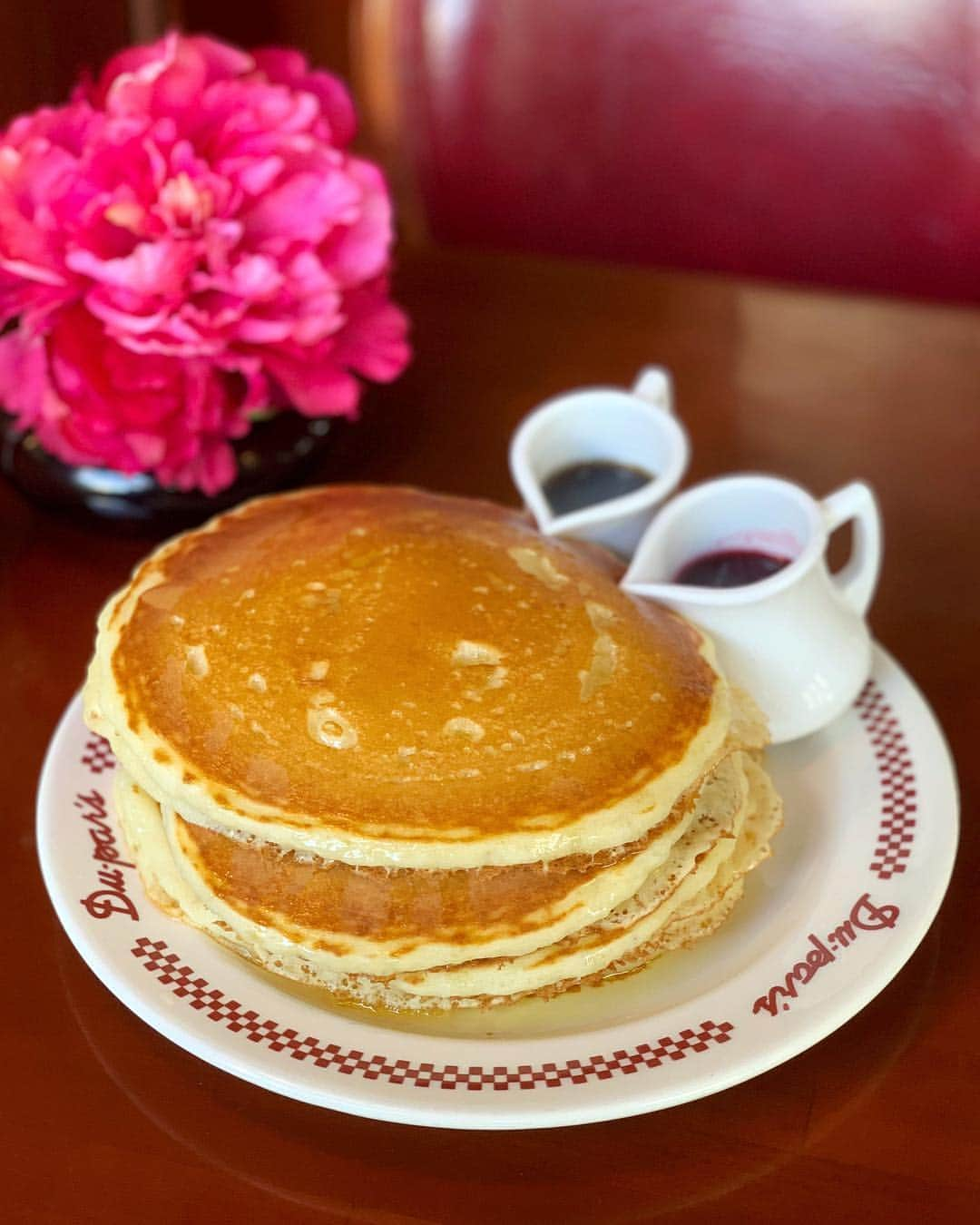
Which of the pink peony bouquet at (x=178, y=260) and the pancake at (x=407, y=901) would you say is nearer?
the pancake at (x=407, y=901)

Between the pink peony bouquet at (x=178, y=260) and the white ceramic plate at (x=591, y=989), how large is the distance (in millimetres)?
256

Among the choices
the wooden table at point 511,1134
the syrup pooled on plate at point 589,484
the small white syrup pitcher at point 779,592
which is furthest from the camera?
the syrup pooled on plate at point 589,484

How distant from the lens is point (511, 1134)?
0.67 metres

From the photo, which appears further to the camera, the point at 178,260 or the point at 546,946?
the point at 178,260

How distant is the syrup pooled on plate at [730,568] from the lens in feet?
3.02

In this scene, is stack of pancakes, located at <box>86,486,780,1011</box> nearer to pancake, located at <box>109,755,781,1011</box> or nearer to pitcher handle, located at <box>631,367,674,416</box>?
pancake, located at <box>109,755,781,1011</box>

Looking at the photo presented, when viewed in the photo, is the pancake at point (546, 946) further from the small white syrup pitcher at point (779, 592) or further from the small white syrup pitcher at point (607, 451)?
the small white syrup pitcher at point (607, 451)

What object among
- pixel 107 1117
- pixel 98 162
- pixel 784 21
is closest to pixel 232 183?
pixel 98 162

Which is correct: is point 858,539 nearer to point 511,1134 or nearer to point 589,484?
point 589,484

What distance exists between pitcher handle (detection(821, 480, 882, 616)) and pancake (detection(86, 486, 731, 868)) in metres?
0.16

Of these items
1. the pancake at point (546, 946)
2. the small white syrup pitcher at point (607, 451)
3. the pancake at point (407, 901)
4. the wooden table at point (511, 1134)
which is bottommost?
the wooden table at point (511, 1134)

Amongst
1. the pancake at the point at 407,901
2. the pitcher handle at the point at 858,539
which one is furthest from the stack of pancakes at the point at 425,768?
the pitcher handle at the point at 858,539

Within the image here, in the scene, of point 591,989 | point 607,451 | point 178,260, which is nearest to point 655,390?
point 607,451

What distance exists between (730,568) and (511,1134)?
426 millimetres
